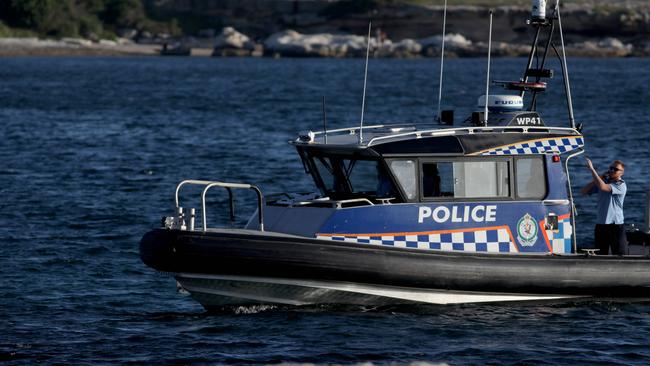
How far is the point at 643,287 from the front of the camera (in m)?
16.8

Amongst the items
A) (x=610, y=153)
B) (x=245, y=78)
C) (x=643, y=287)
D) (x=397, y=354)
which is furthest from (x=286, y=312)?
(x=245, y=78)

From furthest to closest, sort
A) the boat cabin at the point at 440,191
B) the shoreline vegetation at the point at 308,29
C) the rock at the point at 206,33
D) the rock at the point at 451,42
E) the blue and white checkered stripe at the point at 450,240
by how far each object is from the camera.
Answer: the rock at the point at 206,33, the shoreline vegetation at the point at 308,29, the rock at the point at 451,42, the boat cabin at the point at 440,191, the blue and white checkered stripe at the point at 450,240

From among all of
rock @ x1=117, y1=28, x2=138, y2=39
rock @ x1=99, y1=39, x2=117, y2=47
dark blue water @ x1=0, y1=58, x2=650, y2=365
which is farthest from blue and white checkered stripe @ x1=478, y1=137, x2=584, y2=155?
rock @ x1=117, y1=28, x2=138, y2=39

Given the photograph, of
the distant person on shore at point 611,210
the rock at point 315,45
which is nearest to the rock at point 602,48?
the rock at point 315,45

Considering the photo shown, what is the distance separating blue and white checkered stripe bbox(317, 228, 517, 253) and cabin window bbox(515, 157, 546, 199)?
0.61 meters

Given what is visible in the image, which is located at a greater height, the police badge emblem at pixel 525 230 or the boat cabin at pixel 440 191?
the boat cabin at pixel 440 191

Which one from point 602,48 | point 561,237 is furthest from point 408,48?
point 561,237

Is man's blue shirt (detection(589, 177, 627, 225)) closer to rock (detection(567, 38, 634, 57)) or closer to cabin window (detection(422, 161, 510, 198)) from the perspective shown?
cabin window (detection(422, 161, 510, 198))

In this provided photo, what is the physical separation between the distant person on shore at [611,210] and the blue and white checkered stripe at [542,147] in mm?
389

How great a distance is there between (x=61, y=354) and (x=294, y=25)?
13933 centimetres

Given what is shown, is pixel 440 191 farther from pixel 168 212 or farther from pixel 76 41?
pixel 76 41

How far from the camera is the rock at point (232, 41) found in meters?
146

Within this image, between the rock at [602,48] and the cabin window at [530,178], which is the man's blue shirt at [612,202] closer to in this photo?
the cabin window at [530,178]

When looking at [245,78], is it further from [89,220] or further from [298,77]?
[89,220]
